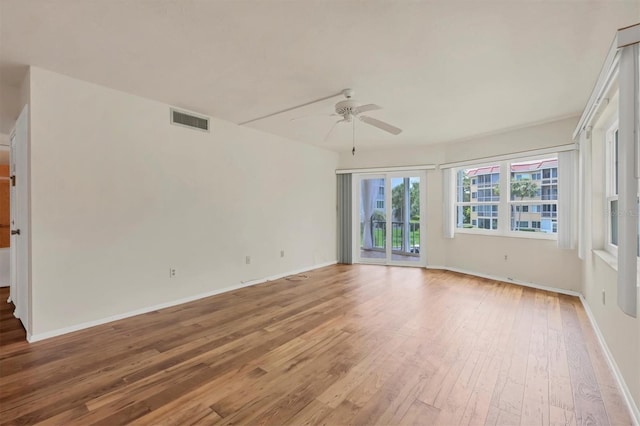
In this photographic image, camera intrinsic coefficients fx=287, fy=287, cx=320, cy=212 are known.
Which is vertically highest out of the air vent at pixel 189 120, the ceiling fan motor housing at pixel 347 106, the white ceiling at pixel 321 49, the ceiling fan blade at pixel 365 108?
the white ceiling at pixel 321 49

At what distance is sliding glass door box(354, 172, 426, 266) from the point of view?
6145mm

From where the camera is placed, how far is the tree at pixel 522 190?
473 cm

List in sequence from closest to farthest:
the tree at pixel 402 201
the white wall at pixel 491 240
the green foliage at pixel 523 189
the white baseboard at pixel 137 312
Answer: the white baseboard at pixel 137 312, the white wall at pixel 491 240, the green foliage at pixel 523 189, the tree at pixel 402 201

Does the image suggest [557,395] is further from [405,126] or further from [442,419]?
[405,126]

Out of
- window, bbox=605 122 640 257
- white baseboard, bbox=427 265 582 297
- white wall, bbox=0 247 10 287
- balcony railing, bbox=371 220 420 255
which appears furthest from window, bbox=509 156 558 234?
white wall, bbox=0 247 10 287

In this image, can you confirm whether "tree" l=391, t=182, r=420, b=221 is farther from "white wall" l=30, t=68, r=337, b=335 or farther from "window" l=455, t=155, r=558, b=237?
"white wall" l=30, t=68, r=337, b=335

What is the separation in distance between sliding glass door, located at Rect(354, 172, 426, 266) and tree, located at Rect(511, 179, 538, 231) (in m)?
1.58

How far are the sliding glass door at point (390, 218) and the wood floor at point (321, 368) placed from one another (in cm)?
260

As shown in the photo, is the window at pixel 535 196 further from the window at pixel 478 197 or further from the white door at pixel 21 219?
the white door at pixel 21 219

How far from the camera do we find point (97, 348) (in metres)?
2.56

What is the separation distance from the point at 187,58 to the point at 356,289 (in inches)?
142

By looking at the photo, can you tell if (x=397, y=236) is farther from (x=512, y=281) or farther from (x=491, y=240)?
(x=512, y=281)

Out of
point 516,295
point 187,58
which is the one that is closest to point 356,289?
point 516,295

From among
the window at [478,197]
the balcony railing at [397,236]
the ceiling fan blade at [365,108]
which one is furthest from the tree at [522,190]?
the ceiling fan blade at [365,108]
